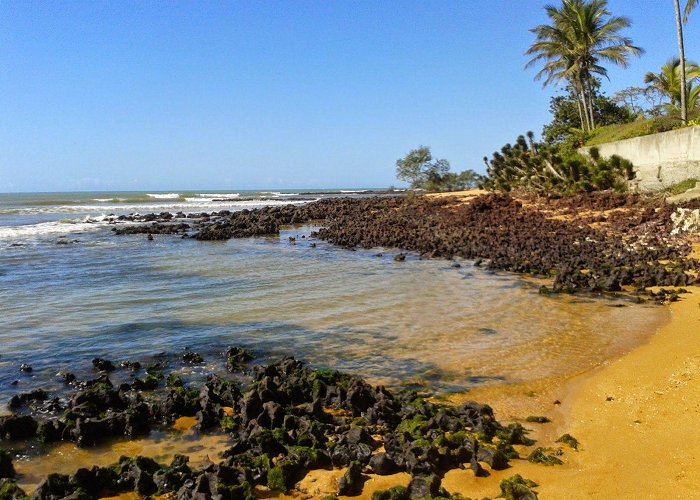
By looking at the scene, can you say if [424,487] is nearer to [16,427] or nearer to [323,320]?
[16,427]

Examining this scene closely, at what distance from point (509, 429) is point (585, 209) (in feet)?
59.0

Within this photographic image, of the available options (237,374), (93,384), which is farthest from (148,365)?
(237,374)

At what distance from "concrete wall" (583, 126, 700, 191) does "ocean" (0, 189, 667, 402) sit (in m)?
8.91

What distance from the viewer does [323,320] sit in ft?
32.3

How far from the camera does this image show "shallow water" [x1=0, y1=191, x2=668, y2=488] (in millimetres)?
7316

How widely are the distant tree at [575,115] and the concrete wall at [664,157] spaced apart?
1983 centimetres

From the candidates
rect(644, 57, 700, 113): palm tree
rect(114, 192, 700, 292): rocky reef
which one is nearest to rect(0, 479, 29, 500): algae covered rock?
rect(114, 192, 700, 292): rocky reef

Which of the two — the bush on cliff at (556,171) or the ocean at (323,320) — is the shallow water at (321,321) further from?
the bush on cliff at (556,171)

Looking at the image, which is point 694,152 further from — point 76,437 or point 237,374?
point 76,437

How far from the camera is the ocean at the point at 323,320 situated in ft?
24.3

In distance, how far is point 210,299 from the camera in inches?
462

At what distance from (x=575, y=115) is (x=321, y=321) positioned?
131 feet

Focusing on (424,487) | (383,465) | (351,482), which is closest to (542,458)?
(424,487)

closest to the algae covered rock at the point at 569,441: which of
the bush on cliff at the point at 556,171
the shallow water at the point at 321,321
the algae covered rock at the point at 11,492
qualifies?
the shallow water at the point at 321,321
